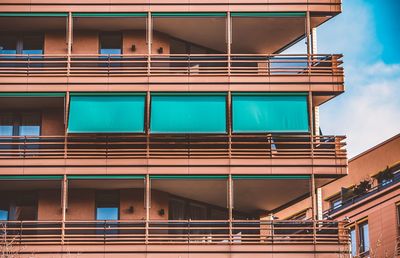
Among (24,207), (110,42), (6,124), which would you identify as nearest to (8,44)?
(6,124)

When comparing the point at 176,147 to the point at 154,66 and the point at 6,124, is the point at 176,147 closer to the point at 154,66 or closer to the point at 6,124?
the point at 154,66

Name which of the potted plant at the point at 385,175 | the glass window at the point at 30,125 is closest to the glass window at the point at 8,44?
the glass window at the point at 30,125

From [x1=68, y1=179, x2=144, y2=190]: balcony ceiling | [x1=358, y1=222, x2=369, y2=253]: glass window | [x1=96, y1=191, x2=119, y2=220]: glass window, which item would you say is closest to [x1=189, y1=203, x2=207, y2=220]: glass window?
[x1=68, y1=179, x2=144, y2=190]: balcony ceiling

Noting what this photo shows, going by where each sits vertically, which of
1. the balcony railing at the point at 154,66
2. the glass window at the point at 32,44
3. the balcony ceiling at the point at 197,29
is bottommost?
the balcony railing at the point at 154,66

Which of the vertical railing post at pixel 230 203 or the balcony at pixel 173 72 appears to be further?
the balcony at pixel 173 72

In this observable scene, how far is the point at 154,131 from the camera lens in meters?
49.0

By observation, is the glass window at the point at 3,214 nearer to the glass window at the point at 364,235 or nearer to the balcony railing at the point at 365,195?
the balcony railing at the point at 365,195

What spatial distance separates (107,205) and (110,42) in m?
6.66

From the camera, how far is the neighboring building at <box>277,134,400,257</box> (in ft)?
217

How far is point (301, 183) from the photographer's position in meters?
49.9

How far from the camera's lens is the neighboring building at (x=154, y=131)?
48.1m

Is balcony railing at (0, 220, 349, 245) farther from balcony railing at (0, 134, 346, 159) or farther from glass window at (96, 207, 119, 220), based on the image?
balcony railing at (0, 134, 346, 159)

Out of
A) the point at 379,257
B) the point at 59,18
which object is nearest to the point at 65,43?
the point at 59,18

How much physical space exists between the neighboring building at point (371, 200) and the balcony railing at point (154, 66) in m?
14.3
